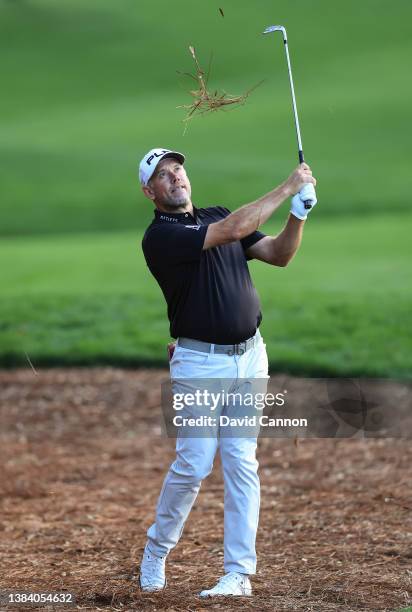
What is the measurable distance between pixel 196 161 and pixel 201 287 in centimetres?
2090

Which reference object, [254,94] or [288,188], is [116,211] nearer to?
[254,94]

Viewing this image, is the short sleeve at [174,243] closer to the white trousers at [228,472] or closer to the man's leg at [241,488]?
the white trousers at [228,472]

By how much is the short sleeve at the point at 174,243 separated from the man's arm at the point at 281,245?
1.82 feet

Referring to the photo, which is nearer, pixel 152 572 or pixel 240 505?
pixel 240 505

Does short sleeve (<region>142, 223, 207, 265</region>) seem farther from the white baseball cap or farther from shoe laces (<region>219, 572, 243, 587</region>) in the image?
shoe laces (<region>219, 572, 243, 587</region>)

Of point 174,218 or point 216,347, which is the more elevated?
point 174,218

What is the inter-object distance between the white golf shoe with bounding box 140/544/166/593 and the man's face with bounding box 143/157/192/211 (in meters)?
2.00

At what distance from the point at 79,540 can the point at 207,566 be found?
116cm

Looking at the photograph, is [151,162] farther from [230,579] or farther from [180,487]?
[230,579]

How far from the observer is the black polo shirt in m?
6.70

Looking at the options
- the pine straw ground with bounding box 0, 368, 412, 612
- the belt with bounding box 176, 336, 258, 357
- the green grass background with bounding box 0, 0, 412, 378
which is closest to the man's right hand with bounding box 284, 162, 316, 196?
the belt with bounding box 176, 336, 258, 357

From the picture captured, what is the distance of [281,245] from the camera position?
22.9ft

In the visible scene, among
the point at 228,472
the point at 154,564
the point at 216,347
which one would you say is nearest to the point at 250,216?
the point at 216,347

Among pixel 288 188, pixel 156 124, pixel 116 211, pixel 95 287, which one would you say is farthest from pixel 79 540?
pixel 156 124
